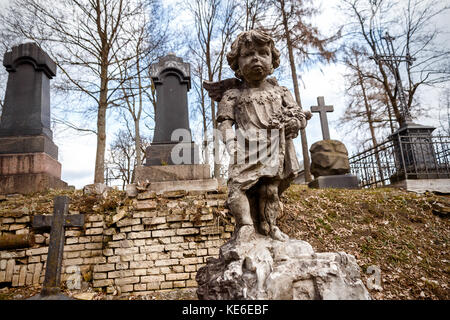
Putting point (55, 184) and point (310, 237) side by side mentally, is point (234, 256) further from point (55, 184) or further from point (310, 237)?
point (55, 184)

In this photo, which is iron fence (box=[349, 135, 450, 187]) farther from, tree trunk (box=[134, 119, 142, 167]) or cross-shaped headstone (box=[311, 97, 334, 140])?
tree trunk (box=[134, 119, 142, 167])

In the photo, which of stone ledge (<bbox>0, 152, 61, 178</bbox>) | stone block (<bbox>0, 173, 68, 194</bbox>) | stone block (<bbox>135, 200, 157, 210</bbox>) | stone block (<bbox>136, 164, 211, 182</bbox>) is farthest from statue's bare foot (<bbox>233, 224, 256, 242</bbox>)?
stone ledge (<bbox>0, 152, 61, 178</bbox>)

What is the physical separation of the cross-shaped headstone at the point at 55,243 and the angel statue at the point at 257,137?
270 cm

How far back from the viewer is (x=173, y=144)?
6.29 m

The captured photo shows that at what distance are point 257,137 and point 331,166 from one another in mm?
5949

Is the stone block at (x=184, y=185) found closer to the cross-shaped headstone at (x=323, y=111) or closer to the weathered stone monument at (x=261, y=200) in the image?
the weathered stone monument at (x=261, y=200)

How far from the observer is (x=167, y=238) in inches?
182

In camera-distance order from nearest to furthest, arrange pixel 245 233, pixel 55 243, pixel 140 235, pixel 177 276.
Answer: pixel 245 233
pixel 55 243
pixel 177 276
pixel 140 235

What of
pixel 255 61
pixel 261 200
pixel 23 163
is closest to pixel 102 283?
pixel 261 200

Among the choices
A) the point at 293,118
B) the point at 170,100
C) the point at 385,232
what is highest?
the point at 170,100

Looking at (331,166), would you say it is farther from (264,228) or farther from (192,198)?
(264,228)

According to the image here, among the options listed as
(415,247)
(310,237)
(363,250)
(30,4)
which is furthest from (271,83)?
(30,4)

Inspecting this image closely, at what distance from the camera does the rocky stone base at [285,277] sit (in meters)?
1.86
